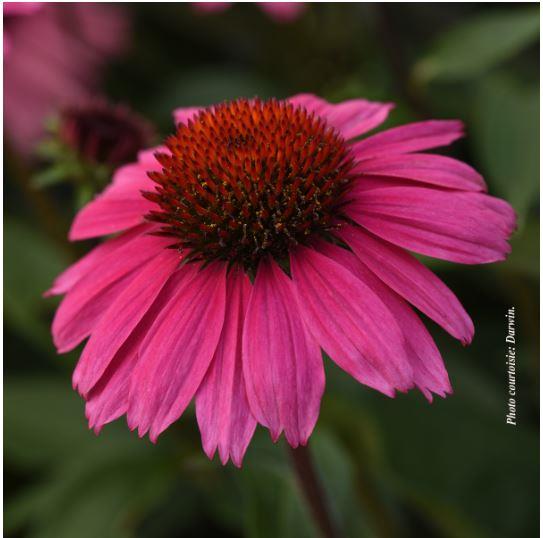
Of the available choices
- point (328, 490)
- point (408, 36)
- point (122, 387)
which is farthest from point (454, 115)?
point (122, 387)

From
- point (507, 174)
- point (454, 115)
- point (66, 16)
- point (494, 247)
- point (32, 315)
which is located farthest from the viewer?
point (66, 16)

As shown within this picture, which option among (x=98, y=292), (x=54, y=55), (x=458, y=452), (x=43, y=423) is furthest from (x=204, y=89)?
(x=98, y=292)

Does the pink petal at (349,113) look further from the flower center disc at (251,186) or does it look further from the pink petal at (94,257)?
the pink petal at (94,257)

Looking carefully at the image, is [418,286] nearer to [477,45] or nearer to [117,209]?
[117,209]

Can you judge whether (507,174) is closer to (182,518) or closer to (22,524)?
(182,518)

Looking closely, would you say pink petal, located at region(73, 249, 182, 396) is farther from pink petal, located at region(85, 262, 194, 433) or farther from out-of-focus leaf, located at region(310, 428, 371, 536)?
out-of-focus leaf, located at region(310, 428, 371, 536)
